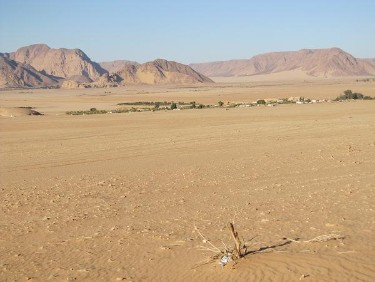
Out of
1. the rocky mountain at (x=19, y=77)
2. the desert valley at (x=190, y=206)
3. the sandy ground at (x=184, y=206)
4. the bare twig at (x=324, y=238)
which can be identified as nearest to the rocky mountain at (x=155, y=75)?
the rocky mountain at (x=19, y=77)

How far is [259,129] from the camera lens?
23.6 metres

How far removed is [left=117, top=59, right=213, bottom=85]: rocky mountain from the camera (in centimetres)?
14338

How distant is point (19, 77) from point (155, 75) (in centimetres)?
4459

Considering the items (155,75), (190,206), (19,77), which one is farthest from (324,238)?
(19,77)

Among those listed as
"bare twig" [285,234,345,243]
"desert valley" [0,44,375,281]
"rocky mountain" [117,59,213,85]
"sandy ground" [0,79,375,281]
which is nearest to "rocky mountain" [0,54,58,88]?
"rocky mountain" [117,59,213,85]

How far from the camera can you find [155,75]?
479ft

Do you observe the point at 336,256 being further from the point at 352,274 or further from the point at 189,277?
the point at 189,277

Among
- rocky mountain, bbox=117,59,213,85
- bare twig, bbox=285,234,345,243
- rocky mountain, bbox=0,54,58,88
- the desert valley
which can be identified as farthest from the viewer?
rocky mountain, bbox=0,54,58,88

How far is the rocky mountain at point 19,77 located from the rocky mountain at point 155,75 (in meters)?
29.5

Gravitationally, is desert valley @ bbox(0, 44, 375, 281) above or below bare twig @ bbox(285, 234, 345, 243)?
below

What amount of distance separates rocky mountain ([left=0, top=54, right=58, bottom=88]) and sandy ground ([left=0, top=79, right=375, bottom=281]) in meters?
142

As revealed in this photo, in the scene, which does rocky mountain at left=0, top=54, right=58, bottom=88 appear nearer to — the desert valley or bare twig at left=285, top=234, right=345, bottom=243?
the desert valley

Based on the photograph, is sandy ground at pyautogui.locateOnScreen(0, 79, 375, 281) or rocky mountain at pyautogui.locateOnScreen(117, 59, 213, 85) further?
rocky mountain at pyautogui.locateOnScreen(117, 59, 213, 85)

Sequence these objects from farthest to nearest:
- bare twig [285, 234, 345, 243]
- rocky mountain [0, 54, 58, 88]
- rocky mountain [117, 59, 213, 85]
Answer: rocky mountain [0, 54, 58, 88], rocky mountain [117, 59, 213, 85], bare twig [285, 234, 345, 243]
